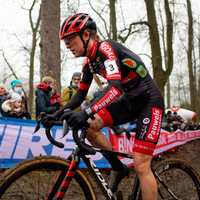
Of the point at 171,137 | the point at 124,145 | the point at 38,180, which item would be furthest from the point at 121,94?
the point at 171,137

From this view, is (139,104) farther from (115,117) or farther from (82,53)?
(82,53)

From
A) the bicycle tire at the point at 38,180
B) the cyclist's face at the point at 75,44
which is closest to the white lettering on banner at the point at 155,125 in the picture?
the bicycle tire at the point at 38,180

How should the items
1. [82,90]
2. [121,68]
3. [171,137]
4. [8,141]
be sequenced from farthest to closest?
[171,137], [8,141], [82,90], [121,68]

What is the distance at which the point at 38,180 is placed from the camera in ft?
6.43

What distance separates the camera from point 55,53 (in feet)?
21.4

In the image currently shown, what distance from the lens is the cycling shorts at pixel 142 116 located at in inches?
87.0

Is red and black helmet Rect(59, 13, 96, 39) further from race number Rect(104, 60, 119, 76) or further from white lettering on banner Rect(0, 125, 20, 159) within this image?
white lettering on banner Rect(0, 125, 20, 159)

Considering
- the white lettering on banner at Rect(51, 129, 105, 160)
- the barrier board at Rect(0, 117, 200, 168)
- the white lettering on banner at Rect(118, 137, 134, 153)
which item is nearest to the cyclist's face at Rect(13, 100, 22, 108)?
the barrier board at Rect(0, 117, 200, 168)

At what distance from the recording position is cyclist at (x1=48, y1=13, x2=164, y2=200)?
2084 mm

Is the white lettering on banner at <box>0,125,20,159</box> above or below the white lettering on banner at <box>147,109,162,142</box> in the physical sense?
below

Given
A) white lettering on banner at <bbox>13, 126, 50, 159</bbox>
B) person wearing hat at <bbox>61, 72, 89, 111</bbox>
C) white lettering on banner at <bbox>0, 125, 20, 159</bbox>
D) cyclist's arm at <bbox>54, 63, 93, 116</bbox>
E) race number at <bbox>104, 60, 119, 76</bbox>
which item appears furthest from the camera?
person wearing hat at <bbox>61, 72, 89, 111</bbox>

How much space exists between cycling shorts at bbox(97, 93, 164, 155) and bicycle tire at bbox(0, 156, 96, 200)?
670 millimetres

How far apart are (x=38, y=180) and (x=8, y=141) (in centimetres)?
245

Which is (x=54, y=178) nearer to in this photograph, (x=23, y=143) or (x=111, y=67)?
(x=111, y=67)
